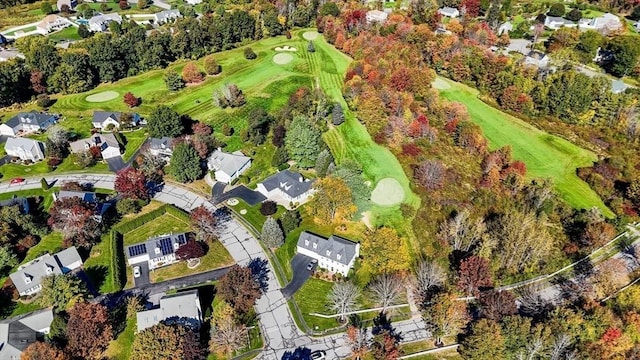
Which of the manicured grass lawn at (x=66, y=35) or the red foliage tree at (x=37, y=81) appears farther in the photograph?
the manicured grass lawn at (x=66, y=35)

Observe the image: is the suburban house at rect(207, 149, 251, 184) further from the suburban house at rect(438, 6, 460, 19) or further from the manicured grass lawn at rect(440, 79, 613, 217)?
the suburban house at rect(438, 6, 460, 19)

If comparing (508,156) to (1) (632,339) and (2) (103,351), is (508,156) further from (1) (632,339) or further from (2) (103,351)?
(2) (103,351)

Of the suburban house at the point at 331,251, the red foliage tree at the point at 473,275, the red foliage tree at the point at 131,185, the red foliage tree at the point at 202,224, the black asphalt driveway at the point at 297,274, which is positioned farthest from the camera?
the red foliage tree at the point at 131,185

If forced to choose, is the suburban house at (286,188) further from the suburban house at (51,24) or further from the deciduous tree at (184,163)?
the suburban house at (51,24)

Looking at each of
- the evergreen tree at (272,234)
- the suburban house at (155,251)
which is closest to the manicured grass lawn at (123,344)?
the suburban house at (155,251)

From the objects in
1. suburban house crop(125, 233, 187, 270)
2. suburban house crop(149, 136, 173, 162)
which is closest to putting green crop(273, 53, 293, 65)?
suburban house crop(149, 136, 173, 162)

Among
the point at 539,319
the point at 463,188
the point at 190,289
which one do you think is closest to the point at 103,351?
the point at 190,289

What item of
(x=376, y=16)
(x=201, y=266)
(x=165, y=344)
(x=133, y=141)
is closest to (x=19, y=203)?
(x=133, y=141)
